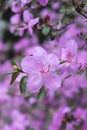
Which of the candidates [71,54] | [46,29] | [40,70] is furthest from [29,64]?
[46,29]

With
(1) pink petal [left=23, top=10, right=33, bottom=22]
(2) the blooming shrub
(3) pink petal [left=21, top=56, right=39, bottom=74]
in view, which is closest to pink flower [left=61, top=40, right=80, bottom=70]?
(2) the blooming shrub

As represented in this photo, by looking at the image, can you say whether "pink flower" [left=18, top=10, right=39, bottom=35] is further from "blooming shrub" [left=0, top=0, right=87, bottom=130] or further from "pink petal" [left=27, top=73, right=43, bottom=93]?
"pink petal" [left=27, top=73, right=43, bottom=93]

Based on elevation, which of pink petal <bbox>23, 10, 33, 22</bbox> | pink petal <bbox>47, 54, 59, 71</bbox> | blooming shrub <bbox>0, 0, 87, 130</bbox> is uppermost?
pink petal <bbox>47, 54, 59, 71</bbox>

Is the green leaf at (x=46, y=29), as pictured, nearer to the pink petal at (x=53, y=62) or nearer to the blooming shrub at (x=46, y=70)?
the blooming shrub at (x=46, y=70)

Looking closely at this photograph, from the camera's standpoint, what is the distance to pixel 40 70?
1201 millimetres

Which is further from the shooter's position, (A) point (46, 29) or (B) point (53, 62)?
(A) point (46, 29)

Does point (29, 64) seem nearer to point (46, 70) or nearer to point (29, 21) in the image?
point (46, 70)

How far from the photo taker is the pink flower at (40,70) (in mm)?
1179

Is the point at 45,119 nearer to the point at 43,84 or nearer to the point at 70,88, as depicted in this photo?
the point at 70,88

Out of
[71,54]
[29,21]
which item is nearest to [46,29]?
[29,21]

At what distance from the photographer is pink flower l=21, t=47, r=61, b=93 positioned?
46.4 inches

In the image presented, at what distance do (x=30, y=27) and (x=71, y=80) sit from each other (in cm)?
91

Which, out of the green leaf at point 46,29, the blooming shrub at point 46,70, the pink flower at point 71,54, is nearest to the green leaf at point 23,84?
the blooming shrub at point 46,70

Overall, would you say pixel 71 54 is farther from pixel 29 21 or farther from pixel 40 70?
pixel 29 21
